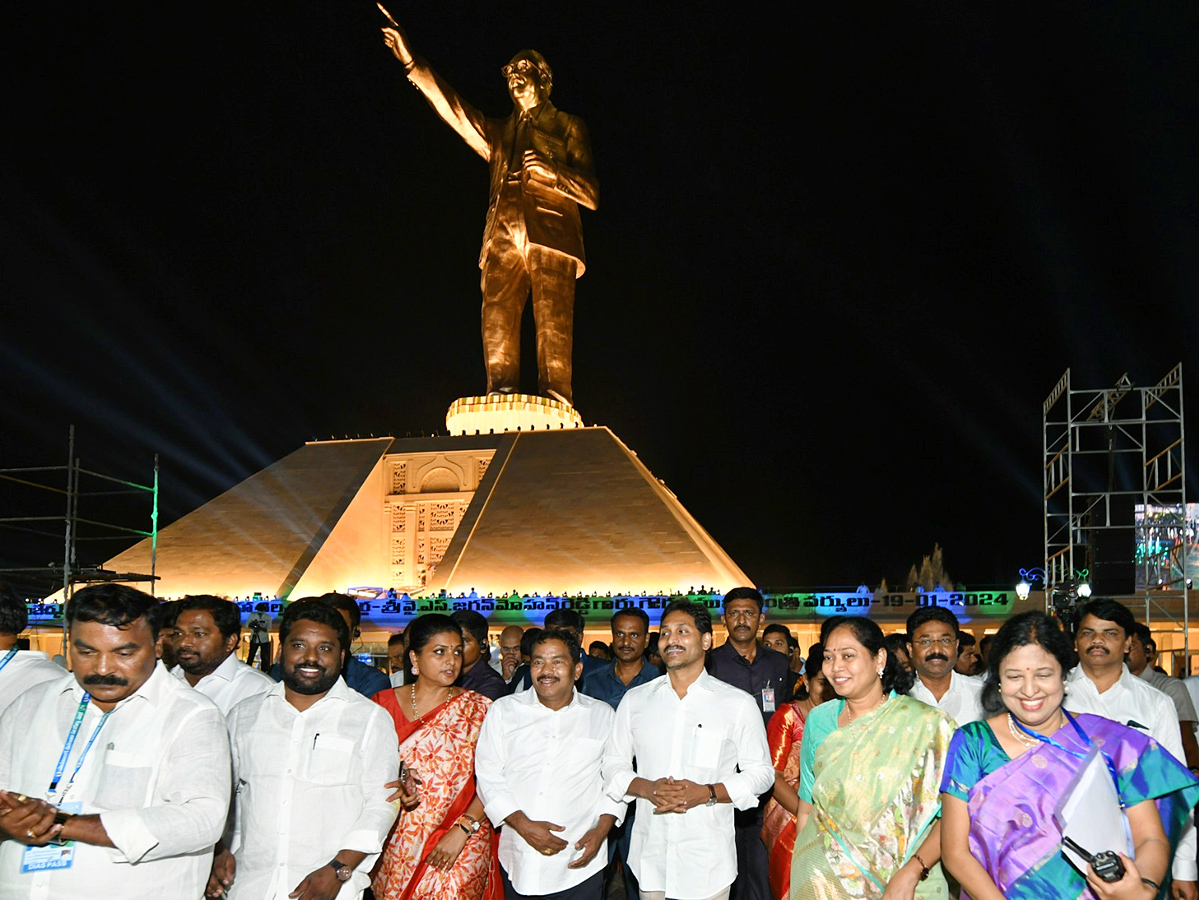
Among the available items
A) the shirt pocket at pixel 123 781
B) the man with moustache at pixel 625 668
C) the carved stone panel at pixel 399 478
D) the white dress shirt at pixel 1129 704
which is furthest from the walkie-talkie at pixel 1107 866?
the carved stone panel at pixel 399 478

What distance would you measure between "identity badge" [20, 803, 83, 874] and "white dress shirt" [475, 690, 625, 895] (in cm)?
171

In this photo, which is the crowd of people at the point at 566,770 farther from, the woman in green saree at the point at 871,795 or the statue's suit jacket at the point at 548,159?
the statue's suit jacket at the point at 548,159

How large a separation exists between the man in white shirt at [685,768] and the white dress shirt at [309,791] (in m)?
0.96

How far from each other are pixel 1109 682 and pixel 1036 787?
187 centimetres

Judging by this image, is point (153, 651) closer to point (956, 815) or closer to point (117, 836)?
point (117, 836)

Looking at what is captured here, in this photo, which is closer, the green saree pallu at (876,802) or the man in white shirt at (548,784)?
the green saree pallu at (876,802)

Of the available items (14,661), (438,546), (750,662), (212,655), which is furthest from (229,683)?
(438,546)

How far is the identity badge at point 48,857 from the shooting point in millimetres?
2863

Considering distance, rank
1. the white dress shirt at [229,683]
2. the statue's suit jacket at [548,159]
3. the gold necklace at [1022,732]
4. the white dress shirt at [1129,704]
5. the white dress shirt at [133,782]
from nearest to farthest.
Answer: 1. the white dress shirt at [133,782]
2. the gold necklace at [1022,732]
3. the white dress shirt at [1129,704]
4. the white dress shirt at [229,683]
5. the statue's suit jacket at [548,159]

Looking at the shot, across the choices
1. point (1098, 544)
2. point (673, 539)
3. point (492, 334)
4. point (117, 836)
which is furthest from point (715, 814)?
point (492, 334)

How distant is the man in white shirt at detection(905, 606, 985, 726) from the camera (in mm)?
4629

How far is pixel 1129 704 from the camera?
448cm

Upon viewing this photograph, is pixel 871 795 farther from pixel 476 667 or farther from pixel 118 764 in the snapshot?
pixel 476 667


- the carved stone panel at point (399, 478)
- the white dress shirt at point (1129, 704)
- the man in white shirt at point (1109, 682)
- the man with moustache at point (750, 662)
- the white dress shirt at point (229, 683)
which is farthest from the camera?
the carved stone panel at point (399, 478)
